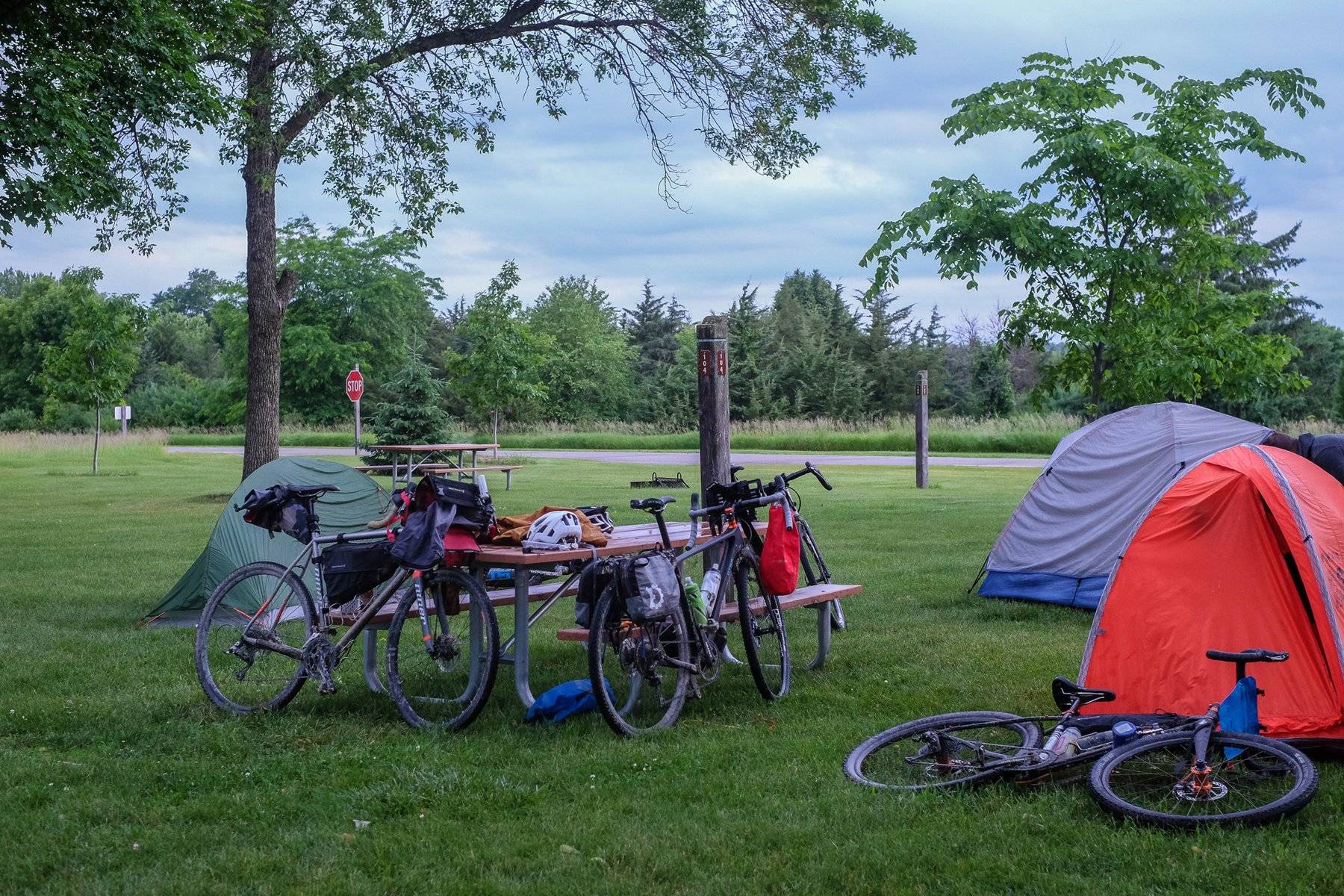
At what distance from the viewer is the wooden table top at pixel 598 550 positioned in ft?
19.0

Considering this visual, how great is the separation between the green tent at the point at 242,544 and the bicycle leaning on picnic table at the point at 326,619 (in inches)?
80.7

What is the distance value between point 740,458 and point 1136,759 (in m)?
26.9

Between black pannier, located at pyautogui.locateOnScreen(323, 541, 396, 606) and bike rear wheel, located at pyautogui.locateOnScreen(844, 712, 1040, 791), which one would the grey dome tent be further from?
black pannier, located at pyautogui.locateOnScreen(323, 541, 396, 606)

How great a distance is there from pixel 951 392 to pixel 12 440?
33.4 meters

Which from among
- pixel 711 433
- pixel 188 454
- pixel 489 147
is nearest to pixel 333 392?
pixel 188 454

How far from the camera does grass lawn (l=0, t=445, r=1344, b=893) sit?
149 inches

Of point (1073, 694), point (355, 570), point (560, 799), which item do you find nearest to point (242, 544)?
point (355, 570)

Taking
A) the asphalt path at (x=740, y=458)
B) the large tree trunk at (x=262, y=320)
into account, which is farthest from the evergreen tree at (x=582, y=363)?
the large tree trunk at (x=262, y=320)

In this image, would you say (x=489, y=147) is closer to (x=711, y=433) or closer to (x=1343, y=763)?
(x=711, y=433)

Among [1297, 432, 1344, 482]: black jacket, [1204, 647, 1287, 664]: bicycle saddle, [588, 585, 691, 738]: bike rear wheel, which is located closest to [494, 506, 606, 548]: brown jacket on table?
[588, 585, 691, 738]: bike rear wheel

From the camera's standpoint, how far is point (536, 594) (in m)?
6.84

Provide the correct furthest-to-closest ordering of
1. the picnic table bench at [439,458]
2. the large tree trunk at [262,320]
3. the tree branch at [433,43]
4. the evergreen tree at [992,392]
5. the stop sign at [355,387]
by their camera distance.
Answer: the evergreen tree at [992,392], the stop sign at [355,387], the picnic table bench at [439,458], the large tree trunk at [262,320], the tree branch at [433,43]

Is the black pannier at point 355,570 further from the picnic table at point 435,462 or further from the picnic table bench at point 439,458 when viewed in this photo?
the picnic table bench at point 439,458

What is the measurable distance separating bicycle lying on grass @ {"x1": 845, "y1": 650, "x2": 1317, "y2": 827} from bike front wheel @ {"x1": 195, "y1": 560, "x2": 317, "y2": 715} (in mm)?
2813
